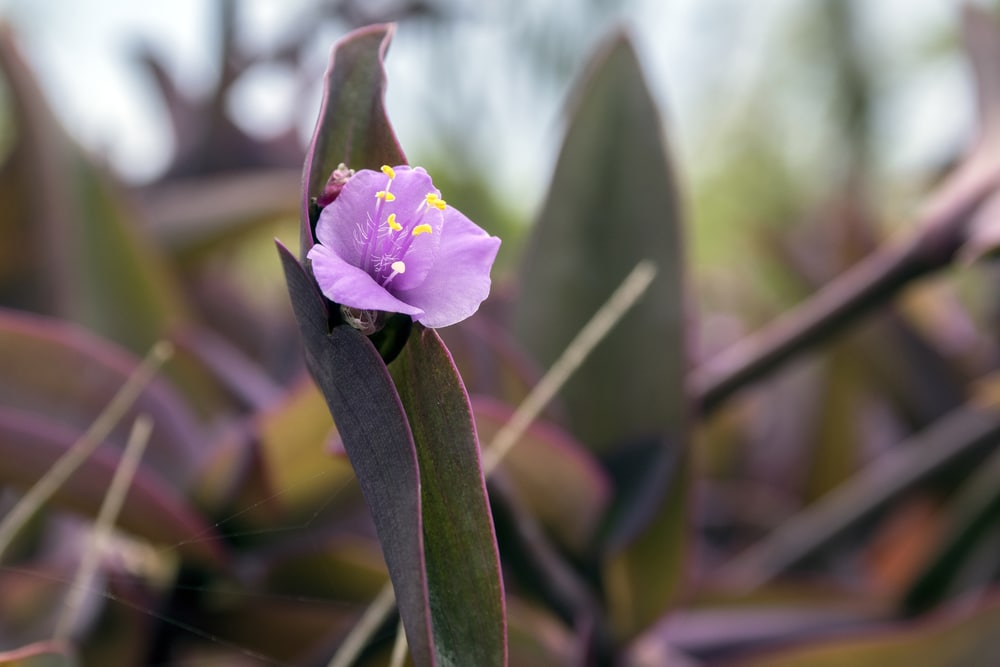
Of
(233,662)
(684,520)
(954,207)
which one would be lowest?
A: (233,662)

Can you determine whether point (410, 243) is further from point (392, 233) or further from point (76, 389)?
point (76, 389)

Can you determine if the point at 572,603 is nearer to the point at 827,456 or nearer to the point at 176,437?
the point at 176,437

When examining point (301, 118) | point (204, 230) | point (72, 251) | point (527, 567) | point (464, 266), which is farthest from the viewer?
point (301, 118)

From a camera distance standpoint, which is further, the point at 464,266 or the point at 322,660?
the point at 322,660

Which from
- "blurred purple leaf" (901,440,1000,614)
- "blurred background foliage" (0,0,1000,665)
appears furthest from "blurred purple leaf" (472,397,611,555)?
"blurred purple leaf" (901,440,1000,614)

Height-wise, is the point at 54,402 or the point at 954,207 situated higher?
the point at 954,207

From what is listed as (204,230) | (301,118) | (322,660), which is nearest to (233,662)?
(322,660)

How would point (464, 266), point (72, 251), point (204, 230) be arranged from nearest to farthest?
point (464, 266) < point (72, 251) < point (204, 230)

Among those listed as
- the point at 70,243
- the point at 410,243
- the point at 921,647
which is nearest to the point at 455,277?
the point at 410,243

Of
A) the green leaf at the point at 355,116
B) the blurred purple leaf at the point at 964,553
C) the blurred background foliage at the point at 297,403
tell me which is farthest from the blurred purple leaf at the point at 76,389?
the blurred purple leaf at the point at 964,553

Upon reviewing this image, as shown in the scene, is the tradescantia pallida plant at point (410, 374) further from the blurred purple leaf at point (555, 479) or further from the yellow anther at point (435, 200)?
the blurred purple leaf at point (555, 479)
